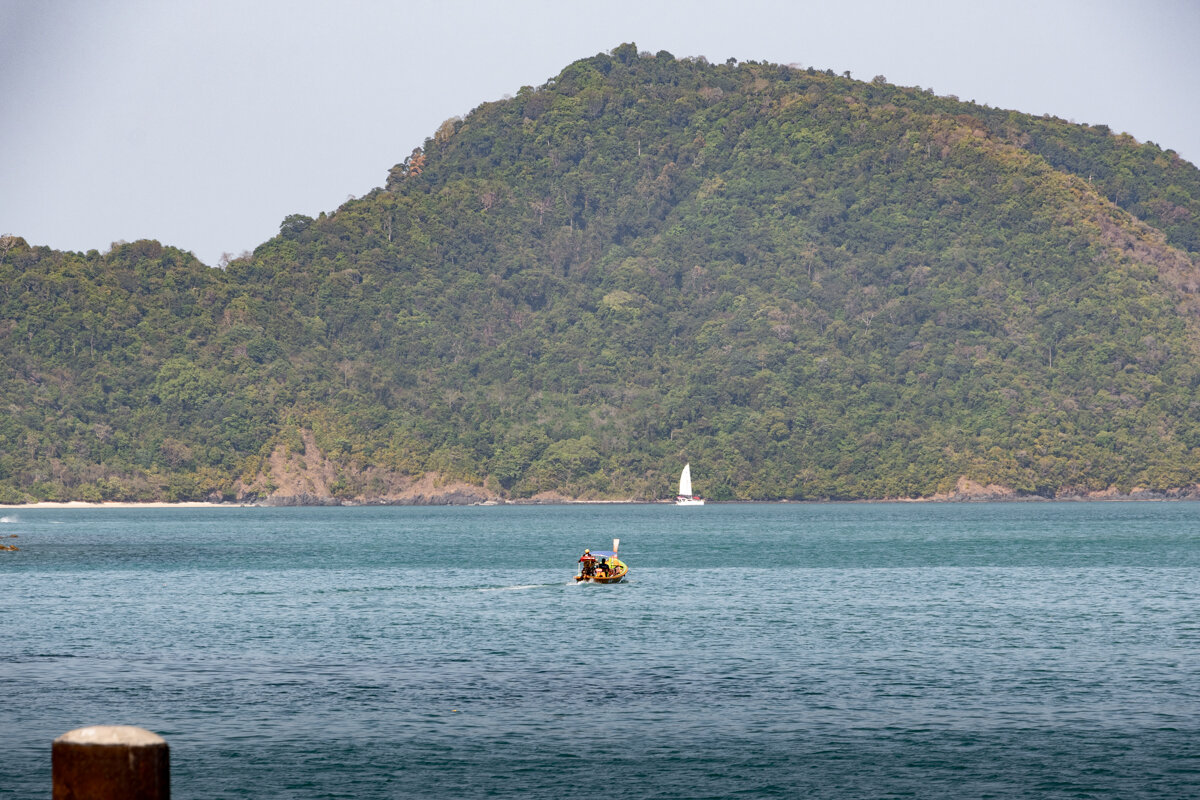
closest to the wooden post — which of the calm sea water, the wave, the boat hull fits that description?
the calm sea water

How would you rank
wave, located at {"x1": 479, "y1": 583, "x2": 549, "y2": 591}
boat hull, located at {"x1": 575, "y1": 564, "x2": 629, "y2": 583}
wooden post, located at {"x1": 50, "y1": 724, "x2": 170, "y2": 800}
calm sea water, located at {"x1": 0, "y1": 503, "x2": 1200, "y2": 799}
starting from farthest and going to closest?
boat hull, located at {"x1": 575, "y1": 564, "x2": 629, "y2": 583}
wave, located at {"x1": 479, "y1": 583, "x2": 549, "y2": 591}
calm sea water, located at {"x1": 0, "y1": 503, "x2": 1200, "y2": 799}
wooden post, located at {"x1": 50, "y1": 724, "x2": 170, "y2": 800}

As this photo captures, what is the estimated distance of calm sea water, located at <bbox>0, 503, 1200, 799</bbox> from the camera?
3281 centimetres

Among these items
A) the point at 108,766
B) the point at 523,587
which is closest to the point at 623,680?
the point at 108,766

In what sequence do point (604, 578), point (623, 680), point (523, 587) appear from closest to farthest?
point (623, 680) < point (523, 587) < point (604, 578)

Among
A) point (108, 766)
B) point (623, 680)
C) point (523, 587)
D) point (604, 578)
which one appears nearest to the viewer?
point (108, 766)

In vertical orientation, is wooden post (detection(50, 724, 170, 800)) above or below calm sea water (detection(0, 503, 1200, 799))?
above

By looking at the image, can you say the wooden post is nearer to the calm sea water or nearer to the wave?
the calm sea water

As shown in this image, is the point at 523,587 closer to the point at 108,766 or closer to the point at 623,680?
the point at 623,680

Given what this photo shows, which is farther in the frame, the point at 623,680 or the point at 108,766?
the point at 623,680

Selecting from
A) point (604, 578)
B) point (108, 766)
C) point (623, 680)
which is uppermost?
point (108, 766)

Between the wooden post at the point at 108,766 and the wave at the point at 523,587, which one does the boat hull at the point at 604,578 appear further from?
the wooden post at the point at 108,766

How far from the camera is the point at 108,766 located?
465 inches

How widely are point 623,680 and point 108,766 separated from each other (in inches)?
1417

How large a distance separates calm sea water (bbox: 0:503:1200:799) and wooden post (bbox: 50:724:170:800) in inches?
779
